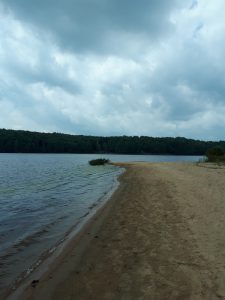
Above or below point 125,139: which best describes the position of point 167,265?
below

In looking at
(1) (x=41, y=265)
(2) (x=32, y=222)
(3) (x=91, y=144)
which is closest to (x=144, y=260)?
(1) (x=41, y=265)

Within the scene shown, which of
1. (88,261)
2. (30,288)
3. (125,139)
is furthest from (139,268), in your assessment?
(125,139)

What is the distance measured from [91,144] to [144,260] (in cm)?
16985

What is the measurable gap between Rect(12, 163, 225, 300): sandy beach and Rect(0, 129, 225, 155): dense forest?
154 m

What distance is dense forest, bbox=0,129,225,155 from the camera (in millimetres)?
160875

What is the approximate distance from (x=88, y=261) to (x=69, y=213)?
6.88 metres

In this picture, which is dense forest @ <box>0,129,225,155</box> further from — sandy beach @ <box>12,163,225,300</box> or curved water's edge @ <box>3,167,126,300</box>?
sandy beach @ <box>12,163,225,300</box>

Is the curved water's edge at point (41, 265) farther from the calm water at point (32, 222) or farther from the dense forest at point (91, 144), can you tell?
the dense forest at point (91, 144)

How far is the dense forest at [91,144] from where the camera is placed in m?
161

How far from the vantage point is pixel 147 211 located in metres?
13.9

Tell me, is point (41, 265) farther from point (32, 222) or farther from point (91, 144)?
point (91, 144)

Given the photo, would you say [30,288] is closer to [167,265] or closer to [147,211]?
[167,265]

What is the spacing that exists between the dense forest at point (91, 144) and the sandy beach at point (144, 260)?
154 metres

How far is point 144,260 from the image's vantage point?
7441 millimetres
